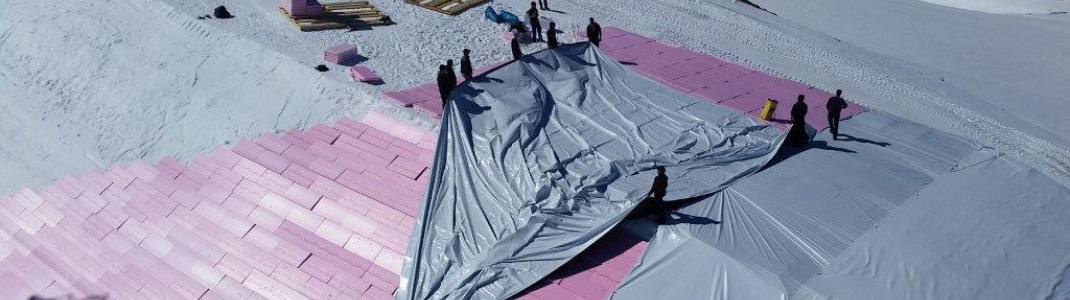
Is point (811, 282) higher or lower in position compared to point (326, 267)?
higher

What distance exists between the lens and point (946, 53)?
30.0 meters

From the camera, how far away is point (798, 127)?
16.6 m

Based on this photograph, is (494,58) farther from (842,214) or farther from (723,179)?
(842,214)

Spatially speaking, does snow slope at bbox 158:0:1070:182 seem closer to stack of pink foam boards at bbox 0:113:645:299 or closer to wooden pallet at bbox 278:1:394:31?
wooden pallet at bbox 278:1:394:31

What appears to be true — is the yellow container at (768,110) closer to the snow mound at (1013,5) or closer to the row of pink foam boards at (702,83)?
the row of pink foam boards at (702,83)

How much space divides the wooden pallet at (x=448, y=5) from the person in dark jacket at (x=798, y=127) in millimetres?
11422

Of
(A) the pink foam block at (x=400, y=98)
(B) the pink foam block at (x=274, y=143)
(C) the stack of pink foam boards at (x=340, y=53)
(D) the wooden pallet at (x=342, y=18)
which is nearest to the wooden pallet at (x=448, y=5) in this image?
(D) the wooden pallet at (x=342, y=18)

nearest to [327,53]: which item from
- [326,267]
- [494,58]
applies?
[494,58]

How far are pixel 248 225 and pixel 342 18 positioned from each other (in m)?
9.39

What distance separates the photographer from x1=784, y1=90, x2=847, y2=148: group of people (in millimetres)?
16359

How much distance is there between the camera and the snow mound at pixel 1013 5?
1523 inches

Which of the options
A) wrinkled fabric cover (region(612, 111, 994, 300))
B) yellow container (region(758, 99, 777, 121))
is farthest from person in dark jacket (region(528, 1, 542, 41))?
wrinkled fabric cover (region(612, 111, 994, 300))

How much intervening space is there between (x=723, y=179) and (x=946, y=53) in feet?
62.6

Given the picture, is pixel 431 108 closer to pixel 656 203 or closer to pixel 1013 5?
pixel 656 203
